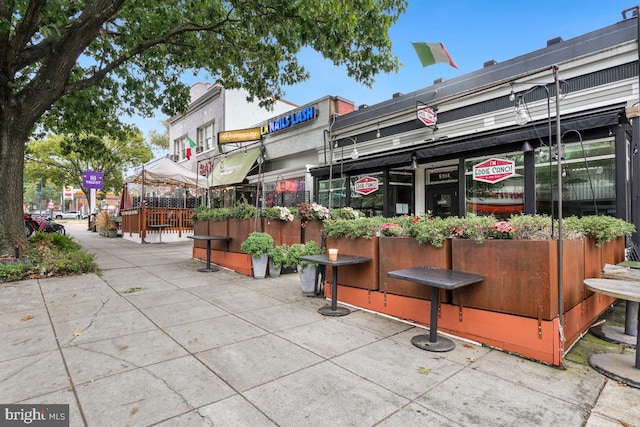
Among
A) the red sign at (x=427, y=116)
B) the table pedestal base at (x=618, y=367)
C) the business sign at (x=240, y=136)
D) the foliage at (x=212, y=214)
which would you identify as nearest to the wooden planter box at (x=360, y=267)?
the table pedestal base at (x=618, y=367)

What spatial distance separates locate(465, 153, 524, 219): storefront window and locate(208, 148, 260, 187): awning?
9.80 meters

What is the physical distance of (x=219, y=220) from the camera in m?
9.32

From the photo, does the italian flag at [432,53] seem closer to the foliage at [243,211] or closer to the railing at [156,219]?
the foliage at [243,211]

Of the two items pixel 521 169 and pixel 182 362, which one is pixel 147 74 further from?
pixel 521 169

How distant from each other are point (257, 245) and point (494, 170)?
5949mm

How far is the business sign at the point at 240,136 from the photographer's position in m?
13.9

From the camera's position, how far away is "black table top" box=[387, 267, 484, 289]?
10.7 feet

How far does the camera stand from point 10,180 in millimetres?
7637

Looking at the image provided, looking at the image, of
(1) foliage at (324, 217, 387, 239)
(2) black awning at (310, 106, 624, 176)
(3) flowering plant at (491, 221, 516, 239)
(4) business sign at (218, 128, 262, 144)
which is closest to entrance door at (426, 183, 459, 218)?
(2) black awning at (310, 106, 624, 176)

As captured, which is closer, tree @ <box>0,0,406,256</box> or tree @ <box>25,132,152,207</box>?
tree @ <box>0,0,406,256</box>

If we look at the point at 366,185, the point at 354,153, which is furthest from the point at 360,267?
the point at 366,185

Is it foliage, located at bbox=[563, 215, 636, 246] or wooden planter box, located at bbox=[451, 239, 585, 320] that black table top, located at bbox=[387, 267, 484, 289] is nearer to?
wooden planter box, located at bbox=[451, 239, 585, 320]

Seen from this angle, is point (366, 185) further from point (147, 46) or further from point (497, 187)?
point (147, 46)

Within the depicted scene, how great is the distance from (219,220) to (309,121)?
6046mm
